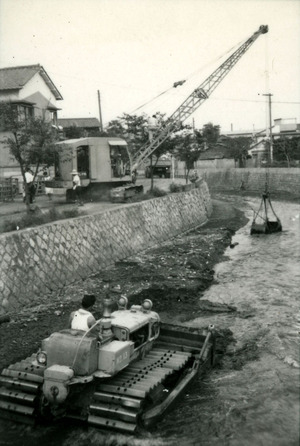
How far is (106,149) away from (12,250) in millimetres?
13378

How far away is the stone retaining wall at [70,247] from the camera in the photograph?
1248 cm

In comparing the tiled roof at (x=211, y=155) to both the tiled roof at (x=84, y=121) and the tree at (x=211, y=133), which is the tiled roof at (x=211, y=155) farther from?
the tiled roof at (x=84, y=121)

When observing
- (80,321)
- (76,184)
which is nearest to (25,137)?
(76,184)

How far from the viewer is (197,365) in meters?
8.27

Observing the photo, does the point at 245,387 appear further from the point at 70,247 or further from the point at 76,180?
the point at 76,180

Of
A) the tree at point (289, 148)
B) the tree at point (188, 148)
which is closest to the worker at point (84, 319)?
the tree at point (188, 148)

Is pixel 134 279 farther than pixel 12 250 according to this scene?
Yes

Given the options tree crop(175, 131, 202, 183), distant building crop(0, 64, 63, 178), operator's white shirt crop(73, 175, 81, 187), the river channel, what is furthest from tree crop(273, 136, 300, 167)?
the river channel

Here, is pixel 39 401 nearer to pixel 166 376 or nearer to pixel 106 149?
pixel 166 376

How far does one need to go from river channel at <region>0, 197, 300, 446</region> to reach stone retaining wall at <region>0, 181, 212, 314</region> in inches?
160

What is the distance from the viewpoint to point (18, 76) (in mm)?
32375

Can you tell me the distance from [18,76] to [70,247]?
21.4 m

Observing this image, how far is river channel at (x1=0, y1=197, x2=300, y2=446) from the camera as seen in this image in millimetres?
7023

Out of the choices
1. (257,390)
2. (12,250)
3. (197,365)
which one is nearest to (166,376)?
(197,365)
